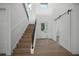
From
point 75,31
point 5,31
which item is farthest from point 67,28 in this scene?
point 5,31

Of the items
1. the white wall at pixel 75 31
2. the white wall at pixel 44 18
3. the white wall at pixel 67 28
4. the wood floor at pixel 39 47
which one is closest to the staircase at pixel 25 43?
the wood floor at pixel 39 47

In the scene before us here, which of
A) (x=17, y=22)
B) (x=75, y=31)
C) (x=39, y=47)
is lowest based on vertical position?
(x=39, y=47)

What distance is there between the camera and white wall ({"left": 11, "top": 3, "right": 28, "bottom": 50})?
8.81 ft

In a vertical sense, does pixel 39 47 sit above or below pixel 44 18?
below

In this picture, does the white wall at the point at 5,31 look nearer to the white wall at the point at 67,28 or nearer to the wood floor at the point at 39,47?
the wood floor at the point at 39,47

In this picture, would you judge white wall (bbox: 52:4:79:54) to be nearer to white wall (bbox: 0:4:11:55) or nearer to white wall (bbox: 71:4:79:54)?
white wall (bbox: 71:4:79:54)

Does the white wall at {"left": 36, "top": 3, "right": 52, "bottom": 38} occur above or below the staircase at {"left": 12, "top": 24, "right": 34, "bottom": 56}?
above

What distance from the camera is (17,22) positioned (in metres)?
2.73

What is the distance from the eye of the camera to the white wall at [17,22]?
2685mm

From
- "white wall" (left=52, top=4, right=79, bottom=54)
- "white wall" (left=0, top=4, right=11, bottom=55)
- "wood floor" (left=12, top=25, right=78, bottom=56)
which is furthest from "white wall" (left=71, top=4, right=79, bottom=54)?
"white wall" (left=0, top=4, right=11, bottom=55)

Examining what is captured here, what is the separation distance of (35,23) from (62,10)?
1.38ft

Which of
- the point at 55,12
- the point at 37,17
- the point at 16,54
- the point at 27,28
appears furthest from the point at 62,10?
the point at 16,54

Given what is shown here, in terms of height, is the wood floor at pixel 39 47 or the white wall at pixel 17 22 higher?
the white wall at pixel 17 22

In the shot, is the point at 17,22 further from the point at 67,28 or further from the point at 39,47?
the point at 67,28
